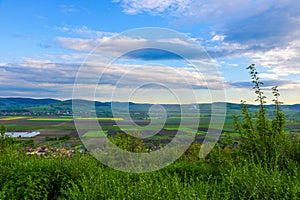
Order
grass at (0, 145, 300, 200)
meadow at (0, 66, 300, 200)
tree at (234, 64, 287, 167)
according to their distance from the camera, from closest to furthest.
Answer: grass at (0, 145, 300, 200)
meadow at (0, 66, 300, 200)
tree at (234, 64, 287, 167)

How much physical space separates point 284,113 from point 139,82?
12.5 feet

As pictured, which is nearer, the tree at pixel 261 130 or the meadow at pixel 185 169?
the meadow at pixel 185 169

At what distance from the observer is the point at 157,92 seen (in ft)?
24.2

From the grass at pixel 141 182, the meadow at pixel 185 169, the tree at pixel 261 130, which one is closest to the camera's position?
the grass at pixel 141 182

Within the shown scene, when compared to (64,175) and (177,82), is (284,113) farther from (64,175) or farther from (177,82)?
(64,175)

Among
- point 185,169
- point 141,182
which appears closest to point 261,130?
point 185,169

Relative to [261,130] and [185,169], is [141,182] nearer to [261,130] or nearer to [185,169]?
[185,169]

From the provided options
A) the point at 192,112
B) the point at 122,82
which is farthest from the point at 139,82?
the point at 192,112

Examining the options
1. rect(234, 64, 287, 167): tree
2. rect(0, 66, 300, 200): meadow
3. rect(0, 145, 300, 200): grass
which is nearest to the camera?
rect(0, 145, 300, 200): grass

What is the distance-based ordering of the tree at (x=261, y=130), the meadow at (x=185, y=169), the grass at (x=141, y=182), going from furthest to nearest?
1. the tree at (x=261, y=130)
2. the meadow at (x=185, y=169)
3. the grass at (x=141, y=182)

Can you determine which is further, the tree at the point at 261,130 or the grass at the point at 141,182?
the tree at the point at 261,130

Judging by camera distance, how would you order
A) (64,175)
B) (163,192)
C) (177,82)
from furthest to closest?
(177,82), (64,175), (163,192)

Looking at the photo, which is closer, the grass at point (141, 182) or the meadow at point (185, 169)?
the grass at point (141, 182)

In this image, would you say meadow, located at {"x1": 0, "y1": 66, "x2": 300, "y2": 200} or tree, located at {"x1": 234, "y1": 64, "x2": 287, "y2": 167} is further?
tree, located at {"x1": 234, "y1": 64, "x2": 287, "y2": 167}
